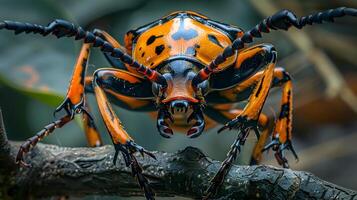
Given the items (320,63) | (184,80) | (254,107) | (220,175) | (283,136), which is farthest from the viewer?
(320,63)

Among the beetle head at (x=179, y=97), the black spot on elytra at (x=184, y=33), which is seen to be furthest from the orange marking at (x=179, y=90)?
the black spot on elytra at (x=184, y=33)

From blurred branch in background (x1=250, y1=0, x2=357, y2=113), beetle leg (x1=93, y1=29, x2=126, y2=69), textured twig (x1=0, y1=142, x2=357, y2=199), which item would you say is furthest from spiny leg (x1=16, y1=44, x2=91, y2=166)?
blurred branch in background (x1=250, y1=0, x2=357, y2=113)

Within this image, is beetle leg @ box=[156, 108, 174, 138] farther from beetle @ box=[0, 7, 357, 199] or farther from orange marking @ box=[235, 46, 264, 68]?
orange marking @ box=[235, 46, 264, 68]

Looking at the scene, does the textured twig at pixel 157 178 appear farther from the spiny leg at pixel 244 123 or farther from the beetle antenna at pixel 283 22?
the beetle antenna at pixel 283 22

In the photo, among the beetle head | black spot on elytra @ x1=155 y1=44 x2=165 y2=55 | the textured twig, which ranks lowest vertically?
the textured twig

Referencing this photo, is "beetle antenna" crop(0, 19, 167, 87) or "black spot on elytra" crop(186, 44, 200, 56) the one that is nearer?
"beetle antenna" crop(0, 19, 167, 87)

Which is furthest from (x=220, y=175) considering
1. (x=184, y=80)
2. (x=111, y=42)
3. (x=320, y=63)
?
(x=320, y=63)

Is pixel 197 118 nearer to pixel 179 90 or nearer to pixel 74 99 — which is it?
pixel 179 90

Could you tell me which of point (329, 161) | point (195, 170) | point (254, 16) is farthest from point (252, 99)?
point (329, 161)
